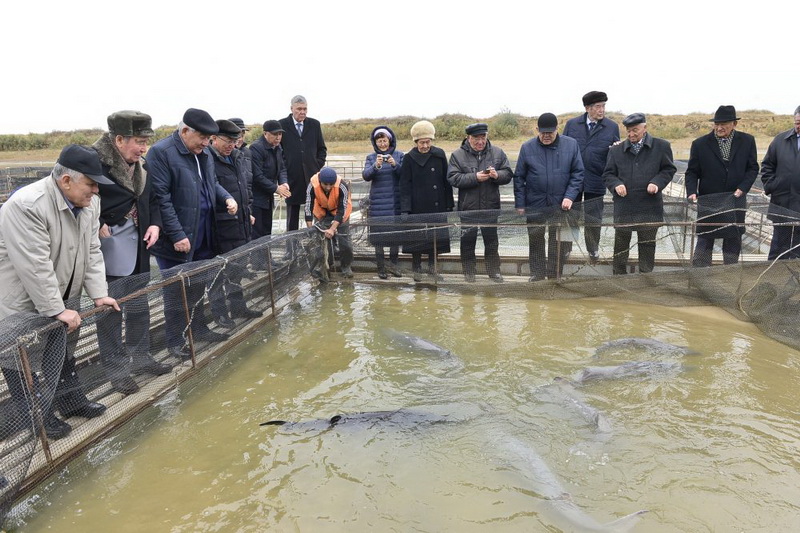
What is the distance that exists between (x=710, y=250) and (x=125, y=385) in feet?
21.9

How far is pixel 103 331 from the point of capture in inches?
163

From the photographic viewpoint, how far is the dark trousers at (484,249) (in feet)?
24.4

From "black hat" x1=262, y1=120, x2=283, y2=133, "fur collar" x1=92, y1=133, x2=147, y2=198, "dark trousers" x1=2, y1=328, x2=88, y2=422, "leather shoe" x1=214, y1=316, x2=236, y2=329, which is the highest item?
"black hat" x1=262, y1=120, x2=283, y2=133

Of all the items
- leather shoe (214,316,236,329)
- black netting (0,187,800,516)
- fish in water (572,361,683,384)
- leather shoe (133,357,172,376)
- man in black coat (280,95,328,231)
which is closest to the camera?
black netting (0,187,800,516)

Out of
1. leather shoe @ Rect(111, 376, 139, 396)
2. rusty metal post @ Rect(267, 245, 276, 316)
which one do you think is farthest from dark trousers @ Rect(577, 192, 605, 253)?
leather shoe @ Rect(111, 376, 139, 396)

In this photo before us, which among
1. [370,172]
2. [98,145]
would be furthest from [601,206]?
[98,145]

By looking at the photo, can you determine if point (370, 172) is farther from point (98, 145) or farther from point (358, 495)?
point (358, 495)

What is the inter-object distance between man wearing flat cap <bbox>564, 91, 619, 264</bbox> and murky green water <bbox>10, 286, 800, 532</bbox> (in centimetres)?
221

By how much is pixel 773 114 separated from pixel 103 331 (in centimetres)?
5675

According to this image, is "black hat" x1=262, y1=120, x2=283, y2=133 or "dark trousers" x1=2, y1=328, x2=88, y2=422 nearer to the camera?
"dark trousers" x1=2, y1=328, x2=88, y2=422

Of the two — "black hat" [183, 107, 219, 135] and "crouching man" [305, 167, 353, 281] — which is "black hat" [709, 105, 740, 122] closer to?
"crouching man" [305, 167, 353, 281]

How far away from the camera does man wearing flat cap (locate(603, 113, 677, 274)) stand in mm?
7039

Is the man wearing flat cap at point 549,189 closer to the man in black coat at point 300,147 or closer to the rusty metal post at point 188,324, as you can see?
the man in black coat at point 300,147

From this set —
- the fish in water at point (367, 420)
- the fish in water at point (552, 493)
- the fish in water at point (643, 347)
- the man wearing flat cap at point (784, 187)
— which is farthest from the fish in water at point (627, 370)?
the man wearing flat cap at point (784, 187)
